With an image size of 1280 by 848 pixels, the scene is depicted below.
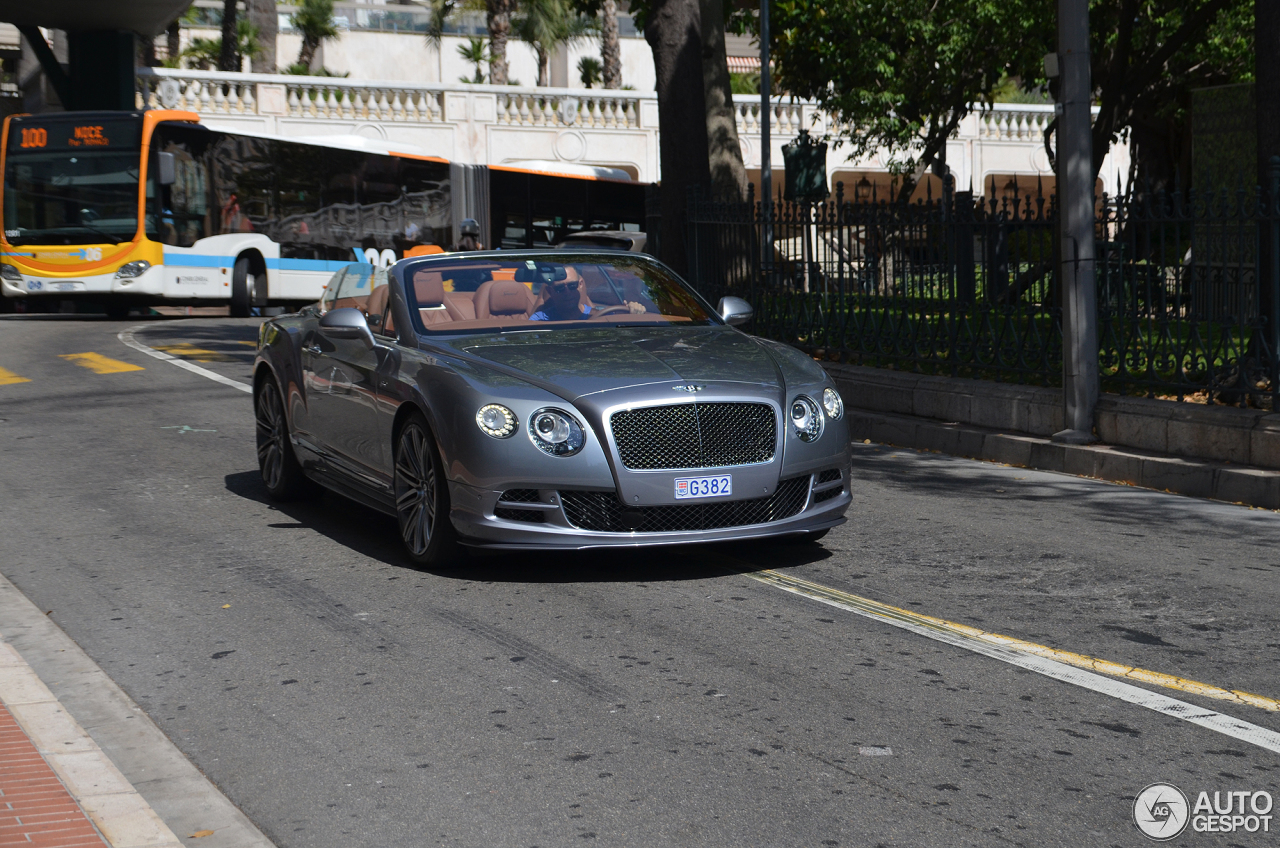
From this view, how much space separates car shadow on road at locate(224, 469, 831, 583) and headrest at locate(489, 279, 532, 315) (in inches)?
49.2

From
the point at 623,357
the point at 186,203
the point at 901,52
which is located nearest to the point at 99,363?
the point at 186,203

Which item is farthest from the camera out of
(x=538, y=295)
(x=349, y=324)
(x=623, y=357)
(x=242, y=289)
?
(x=242, y=289)

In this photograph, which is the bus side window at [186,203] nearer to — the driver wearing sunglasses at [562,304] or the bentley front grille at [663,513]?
the driver wearing sunglasses at [562,304]

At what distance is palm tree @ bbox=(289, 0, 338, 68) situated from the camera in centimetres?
5156

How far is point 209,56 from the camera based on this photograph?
5359 cm

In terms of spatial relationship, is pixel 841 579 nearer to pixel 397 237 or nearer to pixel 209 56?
pixel 397 237

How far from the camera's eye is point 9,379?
54.9 ft

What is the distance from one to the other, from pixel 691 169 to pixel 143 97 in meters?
24.4

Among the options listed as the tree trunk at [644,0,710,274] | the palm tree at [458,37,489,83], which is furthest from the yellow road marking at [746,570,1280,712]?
the palm tree at [458,37,489,83]

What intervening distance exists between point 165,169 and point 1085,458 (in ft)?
65.6

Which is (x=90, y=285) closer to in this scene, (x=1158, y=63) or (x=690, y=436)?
(x=1158, y=63)

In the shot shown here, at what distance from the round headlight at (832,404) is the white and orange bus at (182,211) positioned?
2139 centimetres

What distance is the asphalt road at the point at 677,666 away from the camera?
4.26 metres

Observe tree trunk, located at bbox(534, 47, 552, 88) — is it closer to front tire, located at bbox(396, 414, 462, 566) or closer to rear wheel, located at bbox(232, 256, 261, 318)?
rear wheel, located at bbox(232, 256, 261, 318)
